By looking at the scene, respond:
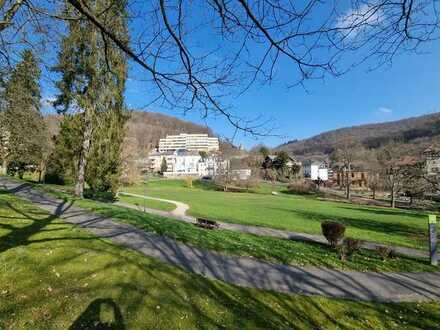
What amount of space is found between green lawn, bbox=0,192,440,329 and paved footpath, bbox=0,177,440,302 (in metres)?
0.43

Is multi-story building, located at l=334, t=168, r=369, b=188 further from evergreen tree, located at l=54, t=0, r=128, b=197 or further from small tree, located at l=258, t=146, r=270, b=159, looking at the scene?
evergreen tree, located at l=54, t=0, r=128, b=197

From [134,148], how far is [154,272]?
3415 centimetres

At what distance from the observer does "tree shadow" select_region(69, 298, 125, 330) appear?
11.9 ft

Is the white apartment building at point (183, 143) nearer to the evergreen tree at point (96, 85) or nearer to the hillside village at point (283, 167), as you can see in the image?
the hillside village at point (283, 167)

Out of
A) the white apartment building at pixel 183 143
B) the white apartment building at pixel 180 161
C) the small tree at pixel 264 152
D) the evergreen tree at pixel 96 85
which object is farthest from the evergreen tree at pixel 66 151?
the white apartment building at pixel 183 143

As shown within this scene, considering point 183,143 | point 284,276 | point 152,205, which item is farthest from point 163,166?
point 284,276

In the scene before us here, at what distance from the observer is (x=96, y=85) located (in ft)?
24.1

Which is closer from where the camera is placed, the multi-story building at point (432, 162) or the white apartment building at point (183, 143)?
the multi-story building at point (432, 162)

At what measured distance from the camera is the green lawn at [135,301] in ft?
12.7

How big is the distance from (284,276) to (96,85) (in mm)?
6818

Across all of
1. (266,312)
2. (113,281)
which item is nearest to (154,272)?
(113,281)

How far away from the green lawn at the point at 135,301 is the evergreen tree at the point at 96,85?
3.56 meters

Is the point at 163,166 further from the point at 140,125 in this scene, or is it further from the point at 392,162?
the point at 392,162

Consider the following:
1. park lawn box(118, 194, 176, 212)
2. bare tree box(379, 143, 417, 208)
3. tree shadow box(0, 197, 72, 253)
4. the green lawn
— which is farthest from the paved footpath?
bare tree box(379, 143, 417, 208)
